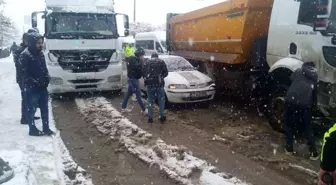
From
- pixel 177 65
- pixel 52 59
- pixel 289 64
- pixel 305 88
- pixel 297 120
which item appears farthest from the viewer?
pixel 177 65

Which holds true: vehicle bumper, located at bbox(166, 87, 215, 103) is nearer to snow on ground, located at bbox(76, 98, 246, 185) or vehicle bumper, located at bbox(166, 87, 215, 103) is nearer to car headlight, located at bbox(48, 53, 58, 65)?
snow on ground, located at bbox(76, 98, 246, 185)

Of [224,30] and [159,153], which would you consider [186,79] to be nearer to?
[224,30]

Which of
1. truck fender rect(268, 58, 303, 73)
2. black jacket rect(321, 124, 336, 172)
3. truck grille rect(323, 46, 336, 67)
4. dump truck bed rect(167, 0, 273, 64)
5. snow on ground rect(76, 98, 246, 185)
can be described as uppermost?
dump truck bed rect(167, 0, 273, 64)

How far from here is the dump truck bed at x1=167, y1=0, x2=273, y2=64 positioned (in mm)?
7117

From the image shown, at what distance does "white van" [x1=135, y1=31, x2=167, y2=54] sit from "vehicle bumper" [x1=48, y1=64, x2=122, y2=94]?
579cm

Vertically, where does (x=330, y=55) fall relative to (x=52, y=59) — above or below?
above

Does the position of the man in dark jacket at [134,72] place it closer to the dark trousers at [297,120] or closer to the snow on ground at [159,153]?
the snow on ground at [159,153]

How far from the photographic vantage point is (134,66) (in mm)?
8016

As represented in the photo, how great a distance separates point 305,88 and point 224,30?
146 inches

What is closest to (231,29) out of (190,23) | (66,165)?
(190,23)

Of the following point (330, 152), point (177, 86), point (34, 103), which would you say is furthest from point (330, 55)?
point (34, 103)

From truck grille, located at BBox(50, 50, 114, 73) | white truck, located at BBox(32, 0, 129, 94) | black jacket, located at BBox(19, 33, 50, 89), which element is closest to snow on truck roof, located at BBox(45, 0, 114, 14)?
white truck, located at BBox(32, 0, 129, 94)

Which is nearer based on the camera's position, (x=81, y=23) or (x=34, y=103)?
(x=34, y=103)

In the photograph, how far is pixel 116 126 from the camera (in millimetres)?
6770
